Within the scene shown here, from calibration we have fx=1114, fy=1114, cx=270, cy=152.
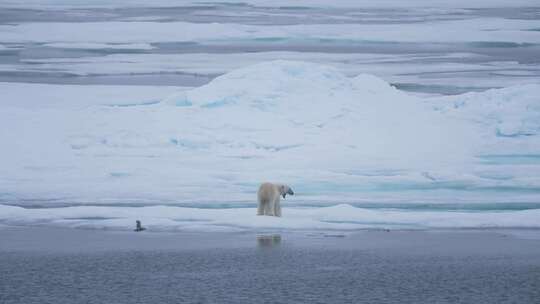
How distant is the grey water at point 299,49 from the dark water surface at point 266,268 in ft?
34.8

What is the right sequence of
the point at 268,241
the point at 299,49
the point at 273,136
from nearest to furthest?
the point at 268,241 → the point at 273,136 → the point at 299,49

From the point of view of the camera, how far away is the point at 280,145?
1602 cm

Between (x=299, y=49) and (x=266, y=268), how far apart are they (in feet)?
60.1

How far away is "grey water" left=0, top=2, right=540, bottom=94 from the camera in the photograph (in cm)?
2248

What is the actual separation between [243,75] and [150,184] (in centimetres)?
431

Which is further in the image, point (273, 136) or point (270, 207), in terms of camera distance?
point (273, 136)

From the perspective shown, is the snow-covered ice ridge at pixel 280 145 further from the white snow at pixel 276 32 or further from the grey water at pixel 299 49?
the white snow at pixel 276 32

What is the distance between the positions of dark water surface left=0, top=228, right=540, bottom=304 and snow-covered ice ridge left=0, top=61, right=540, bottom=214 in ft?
7.28

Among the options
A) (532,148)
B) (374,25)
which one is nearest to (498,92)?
(532,148)

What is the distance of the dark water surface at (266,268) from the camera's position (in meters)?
7.96

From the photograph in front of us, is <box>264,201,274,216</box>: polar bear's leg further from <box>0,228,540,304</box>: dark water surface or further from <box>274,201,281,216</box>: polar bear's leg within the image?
<box>0,228,540,304</box>: dark water surface

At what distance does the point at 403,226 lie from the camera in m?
11.3

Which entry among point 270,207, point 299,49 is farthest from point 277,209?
point 299,49

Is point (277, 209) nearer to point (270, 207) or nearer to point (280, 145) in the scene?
point (270, 207)
